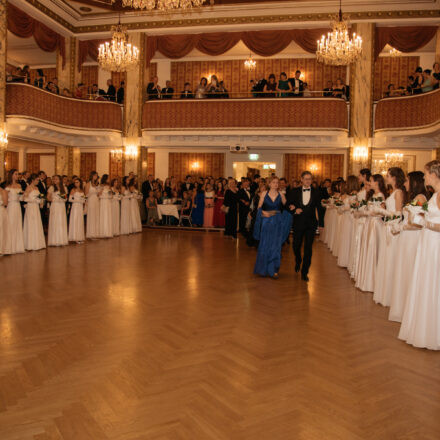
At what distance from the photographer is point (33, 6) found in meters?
14.4

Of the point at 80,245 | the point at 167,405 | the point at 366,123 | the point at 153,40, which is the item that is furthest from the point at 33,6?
the point at 167,405

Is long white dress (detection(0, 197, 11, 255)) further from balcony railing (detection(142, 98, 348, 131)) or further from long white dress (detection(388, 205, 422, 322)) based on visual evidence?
balcony railing (detection(142, 98, 348, 131))

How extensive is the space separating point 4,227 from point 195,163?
483 inches

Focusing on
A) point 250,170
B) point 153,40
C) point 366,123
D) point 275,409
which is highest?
point 153,40

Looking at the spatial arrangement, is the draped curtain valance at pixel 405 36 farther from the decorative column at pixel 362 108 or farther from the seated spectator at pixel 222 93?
the seated spectator at pixel 222 93

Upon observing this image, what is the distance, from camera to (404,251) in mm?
5012

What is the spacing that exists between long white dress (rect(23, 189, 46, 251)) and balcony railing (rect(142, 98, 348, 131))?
7.53 metres

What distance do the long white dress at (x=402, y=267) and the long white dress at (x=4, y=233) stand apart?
7.04m

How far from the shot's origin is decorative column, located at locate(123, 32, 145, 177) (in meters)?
16.6

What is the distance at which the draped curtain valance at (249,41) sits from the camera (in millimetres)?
15202

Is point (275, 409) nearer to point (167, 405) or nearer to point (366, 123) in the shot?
point (167, 405)

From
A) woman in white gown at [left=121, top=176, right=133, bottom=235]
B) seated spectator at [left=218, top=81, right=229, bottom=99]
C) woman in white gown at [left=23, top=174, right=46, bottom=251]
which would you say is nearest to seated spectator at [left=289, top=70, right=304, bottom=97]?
seated spectator at [left=218, top=81, right=229, bottom=99]

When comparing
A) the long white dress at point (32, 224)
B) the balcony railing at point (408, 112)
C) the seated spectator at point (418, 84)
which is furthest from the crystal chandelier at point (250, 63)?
the long white dress at point (32, 224)

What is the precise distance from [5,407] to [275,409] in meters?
1.78
